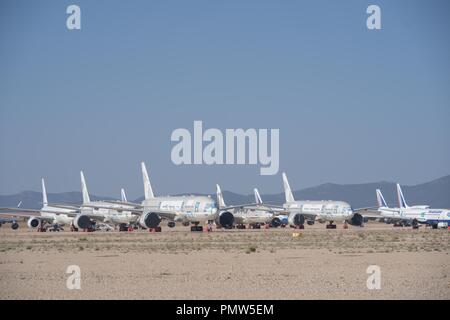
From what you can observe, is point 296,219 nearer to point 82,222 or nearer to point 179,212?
point 179,212

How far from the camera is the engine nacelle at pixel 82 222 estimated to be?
300ft

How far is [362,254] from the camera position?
135ft

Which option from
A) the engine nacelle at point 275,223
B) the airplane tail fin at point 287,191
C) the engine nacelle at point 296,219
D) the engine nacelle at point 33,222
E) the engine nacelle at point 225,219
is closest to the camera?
the engine nacelle at point 225,219

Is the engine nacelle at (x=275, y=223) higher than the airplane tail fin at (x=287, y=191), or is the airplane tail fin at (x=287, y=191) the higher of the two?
the airplane tail fin at (x=287, y=191)

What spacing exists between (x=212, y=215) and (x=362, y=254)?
141ft

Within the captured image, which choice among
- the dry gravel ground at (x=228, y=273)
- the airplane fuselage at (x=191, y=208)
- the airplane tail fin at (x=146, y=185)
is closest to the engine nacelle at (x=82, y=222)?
the airplane fuselage at (x=191, y=208)

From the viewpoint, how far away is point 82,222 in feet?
301

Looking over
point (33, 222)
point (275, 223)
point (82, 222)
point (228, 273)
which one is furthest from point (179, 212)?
point (228, 273)

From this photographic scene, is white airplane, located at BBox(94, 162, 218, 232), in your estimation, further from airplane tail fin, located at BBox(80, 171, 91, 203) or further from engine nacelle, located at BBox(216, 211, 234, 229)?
airplane tail fin, located at BBox(80, 171, 91, 203)

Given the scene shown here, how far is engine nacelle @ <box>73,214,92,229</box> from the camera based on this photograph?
300 feet

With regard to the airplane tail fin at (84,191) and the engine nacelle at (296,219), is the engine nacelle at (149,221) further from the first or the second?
the airplane tail fin at (84,191)
